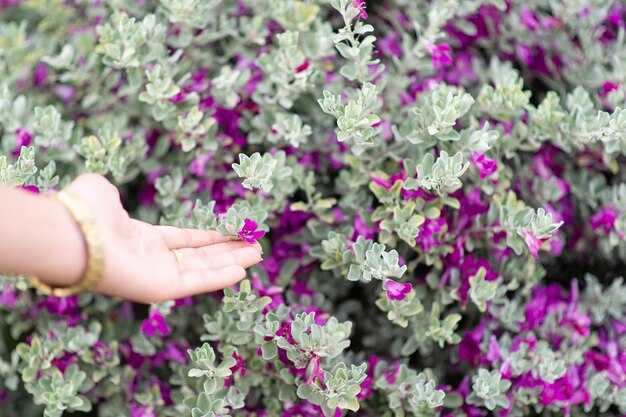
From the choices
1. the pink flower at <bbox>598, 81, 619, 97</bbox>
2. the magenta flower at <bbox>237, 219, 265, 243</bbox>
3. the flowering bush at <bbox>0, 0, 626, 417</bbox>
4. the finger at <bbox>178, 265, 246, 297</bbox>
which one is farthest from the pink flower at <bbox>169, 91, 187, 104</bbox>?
the pink flower at <bbox>598, 81, 619, 97</bbox>

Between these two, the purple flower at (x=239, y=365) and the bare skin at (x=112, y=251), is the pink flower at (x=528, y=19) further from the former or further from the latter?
the purple flower at (x=239, y=365)

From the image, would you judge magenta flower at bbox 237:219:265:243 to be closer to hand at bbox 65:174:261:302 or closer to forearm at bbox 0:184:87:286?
hand at bbox 65:174:261:302

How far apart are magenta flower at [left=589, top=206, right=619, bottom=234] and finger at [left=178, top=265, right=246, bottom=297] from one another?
116 centimetres

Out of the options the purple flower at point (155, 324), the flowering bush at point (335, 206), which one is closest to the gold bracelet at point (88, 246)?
the flowering bush at point (335, 206)

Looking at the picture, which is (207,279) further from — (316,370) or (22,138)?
(22,138)

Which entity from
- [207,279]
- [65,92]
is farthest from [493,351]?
[65,92]

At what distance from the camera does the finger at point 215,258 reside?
155 centimetres

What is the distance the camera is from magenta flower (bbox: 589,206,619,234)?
2.08 m

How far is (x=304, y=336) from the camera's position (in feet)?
5.50

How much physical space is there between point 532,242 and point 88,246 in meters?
1.06

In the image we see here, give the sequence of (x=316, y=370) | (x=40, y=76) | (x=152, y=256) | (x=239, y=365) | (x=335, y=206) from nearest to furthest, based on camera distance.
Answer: (x=152, y=256), (x=316, y=370), (x=239, y=365), (x=335, y=206), (x=40, y=76)

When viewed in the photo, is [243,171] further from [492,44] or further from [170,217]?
[492,44]

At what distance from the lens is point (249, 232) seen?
167cm

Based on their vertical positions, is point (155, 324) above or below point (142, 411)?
above
